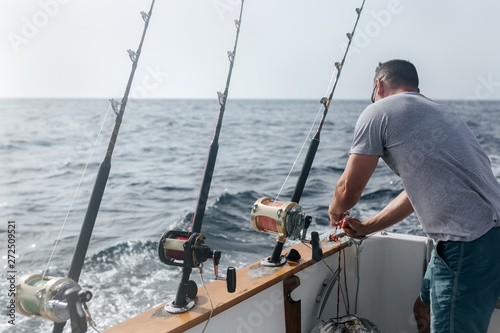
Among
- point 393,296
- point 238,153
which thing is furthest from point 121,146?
point 393,296

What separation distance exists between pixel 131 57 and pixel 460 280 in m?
1.33

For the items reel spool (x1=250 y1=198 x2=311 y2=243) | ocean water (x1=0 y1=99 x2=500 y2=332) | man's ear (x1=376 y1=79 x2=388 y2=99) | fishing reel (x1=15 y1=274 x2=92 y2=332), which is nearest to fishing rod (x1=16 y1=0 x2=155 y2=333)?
fishing reel (x1=15 y1=274 x2=92 y2=332)

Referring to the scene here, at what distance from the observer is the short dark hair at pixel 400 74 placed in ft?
5.49

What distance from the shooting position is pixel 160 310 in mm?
1508

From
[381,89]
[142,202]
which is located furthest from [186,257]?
[142,202]

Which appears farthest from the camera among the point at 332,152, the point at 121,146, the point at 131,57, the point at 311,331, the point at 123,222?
the point at 121,146

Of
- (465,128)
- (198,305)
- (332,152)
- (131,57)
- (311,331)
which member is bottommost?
(332,152)

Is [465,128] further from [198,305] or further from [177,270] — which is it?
[177,270]

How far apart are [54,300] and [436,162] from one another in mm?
1129

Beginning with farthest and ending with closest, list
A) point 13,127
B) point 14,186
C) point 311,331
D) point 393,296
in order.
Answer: point 13,127
point 14,186
point 393,296
point 311,331

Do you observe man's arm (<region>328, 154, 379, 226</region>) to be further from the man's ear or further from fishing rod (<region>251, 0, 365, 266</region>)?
the man's ear

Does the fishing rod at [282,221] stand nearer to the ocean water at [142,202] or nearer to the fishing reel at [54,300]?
the ocean water at [142,202]

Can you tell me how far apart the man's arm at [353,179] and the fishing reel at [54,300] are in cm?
89

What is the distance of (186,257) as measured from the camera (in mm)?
1435
